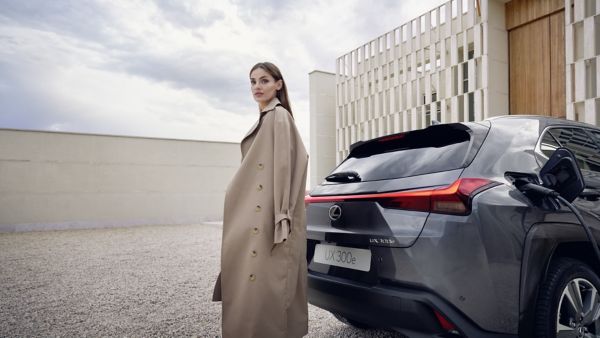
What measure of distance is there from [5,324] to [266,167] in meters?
2.67

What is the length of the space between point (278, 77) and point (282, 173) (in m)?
0.61

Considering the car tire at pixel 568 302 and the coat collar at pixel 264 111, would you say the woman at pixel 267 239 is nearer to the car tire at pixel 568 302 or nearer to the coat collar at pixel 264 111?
the coat collar at pixel 264 111

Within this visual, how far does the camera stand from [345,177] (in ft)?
7.69

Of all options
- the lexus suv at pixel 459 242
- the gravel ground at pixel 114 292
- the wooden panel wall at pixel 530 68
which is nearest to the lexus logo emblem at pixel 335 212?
the lexus suv at pixel 459 242

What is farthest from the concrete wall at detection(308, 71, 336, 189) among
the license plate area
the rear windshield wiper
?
the license plate area

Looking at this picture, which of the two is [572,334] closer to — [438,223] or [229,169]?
[438,223]

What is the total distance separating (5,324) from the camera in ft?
10.3

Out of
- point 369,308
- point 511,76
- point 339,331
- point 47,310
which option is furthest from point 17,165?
point 511,76

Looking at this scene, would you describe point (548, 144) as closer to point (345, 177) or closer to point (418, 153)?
point (418, 153)

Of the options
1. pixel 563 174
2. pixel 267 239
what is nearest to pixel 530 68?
pixel 563 174

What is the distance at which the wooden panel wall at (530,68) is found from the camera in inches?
395

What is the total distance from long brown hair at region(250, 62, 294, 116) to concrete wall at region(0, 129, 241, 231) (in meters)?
11.4

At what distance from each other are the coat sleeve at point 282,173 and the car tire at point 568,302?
1.19m

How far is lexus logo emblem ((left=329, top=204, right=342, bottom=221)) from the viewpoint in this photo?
214 centimetres
